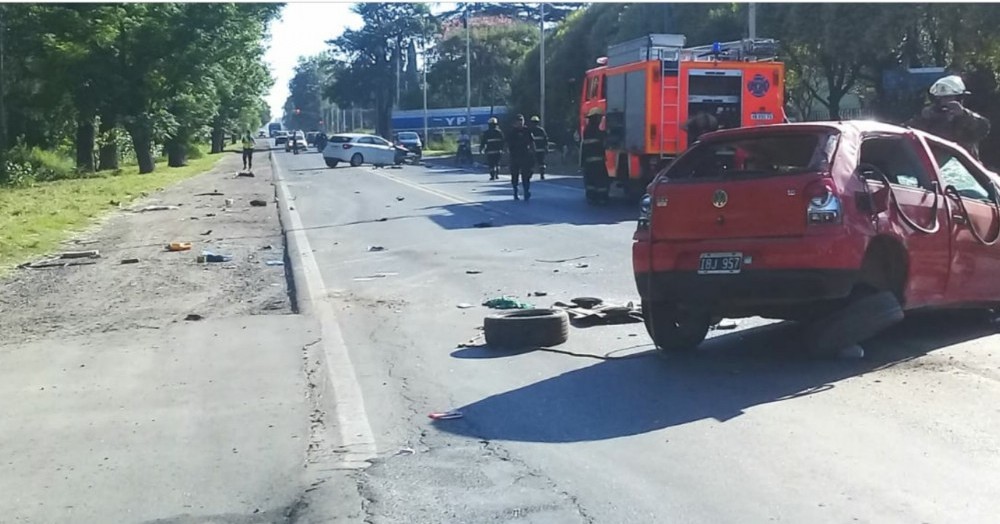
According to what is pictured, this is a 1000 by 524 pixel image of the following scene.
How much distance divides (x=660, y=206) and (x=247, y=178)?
4086 cm

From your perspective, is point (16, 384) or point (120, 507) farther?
point (16, 384)

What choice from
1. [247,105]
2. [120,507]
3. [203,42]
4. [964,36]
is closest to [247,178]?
[203,42]

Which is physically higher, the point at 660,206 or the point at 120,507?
the point at 660,206

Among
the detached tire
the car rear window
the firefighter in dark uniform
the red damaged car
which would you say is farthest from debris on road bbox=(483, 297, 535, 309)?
the firefighter in dark uniform

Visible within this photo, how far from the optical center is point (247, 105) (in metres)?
80.9

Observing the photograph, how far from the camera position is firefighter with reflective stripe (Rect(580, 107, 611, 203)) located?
2581cm

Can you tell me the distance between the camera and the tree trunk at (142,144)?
51656 millimetres

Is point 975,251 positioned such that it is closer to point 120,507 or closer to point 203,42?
point 120,507

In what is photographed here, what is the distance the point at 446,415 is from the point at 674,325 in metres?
2.45

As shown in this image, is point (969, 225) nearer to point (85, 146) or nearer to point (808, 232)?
point (808, 232)

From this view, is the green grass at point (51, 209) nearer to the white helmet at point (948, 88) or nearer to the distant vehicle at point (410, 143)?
the white helmet at point (948, 88)

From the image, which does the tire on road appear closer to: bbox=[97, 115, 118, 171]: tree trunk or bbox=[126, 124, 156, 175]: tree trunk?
bbox=[126, 124, 156, 175]: tree trunk

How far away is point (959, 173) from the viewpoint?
10352 millimetres

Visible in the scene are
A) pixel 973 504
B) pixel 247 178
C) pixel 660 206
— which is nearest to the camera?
pixel 973 504
